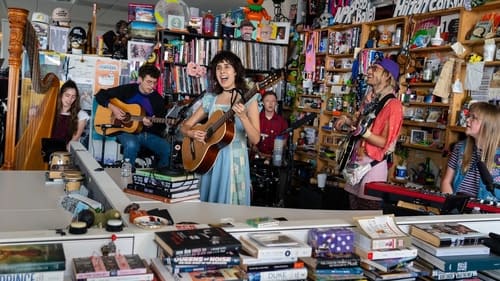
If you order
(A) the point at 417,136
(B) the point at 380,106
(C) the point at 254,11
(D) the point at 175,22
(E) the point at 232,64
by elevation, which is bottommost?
(A) the point at 417,136

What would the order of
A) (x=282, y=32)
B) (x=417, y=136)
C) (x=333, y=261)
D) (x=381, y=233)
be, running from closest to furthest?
(x=333, y=261) → (x=381, y=233) → (x=417, y=136) → (x=282, y=32)

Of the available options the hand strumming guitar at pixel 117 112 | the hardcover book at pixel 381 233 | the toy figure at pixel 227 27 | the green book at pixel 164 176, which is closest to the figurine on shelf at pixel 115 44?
the hand strumming guitar at pixel 117 112

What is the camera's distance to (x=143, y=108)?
4605 mm

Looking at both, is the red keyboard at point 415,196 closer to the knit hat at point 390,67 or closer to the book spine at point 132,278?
the knit hat at point 390,67

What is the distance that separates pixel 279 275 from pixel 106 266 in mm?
399

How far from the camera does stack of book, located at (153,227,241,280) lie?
1.09m

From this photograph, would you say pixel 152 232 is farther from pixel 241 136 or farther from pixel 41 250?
pixel 241 136

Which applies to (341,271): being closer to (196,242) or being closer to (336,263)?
(336,263)

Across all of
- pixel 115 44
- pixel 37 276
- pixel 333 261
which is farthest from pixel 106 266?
pixel 115 44

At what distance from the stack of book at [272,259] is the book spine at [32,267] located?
15.7 inches

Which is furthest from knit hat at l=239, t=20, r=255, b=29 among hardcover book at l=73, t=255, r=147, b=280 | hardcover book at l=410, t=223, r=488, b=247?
hardcover book at l=73, t=255, r=147, b=280

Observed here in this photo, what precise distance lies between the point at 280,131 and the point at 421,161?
56.6 inches

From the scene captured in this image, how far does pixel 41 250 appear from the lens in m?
1.05

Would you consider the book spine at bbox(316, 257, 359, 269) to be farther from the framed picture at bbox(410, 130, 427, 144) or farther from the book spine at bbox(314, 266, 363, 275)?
the framed picture at bbox(410, 130, 427, 144)
